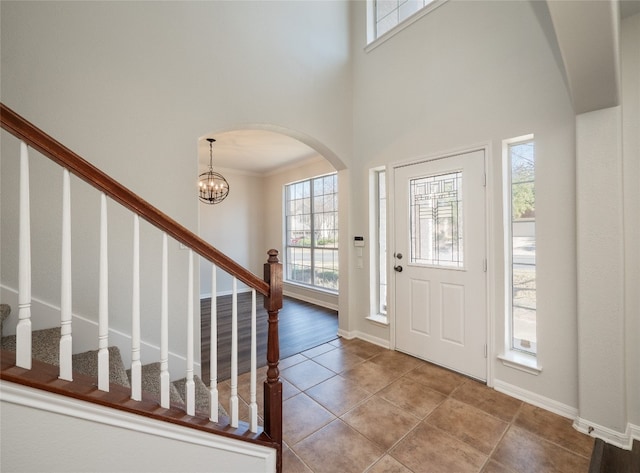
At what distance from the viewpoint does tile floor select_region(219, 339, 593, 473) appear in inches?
66.5

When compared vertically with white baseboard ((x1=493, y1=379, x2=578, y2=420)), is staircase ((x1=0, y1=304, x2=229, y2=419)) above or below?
above

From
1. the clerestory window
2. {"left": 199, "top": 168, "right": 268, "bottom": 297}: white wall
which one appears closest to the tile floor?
→ the clerestory window

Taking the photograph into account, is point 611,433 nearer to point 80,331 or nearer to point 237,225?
point 80,331

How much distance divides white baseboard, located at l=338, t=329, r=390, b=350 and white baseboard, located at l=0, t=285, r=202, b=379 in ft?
6.44

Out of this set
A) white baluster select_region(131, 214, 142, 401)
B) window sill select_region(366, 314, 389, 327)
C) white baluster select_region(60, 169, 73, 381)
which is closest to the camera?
Result: white baluster select_region(60, 169, 73, 381)

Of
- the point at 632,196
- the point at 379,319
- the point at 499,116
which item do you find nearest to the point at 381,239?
the point at 379,319

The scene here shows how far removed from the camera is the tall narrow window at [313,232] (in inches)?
210

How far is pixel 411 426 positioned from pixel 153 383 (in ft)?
5.63

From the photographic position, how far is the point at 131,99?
2137 mm

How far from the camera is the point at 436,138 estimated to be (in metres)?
2.82

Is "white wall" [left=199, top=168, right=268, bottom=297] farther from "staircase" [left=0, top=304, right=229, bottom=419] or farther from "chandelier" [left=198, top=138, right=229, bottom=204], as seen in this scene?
"staircase" [left=0, top=304, right=229, bottom=419]

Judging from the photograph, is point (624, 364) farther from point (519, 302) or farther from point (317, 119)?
point (317, 119)

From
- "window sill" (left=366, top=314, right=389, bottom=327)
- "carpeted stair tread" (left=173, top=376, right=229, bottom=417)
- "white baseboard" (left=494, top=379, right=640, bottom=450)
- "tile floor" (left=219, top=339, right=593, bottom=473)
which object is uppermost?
"window sill" (left=366, top=314, right=389, bottom=327)

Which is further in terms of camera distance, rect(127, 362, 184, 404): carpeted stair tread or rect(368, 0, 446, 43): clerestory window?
rect(368, 0, 446, 43): clerestory window
